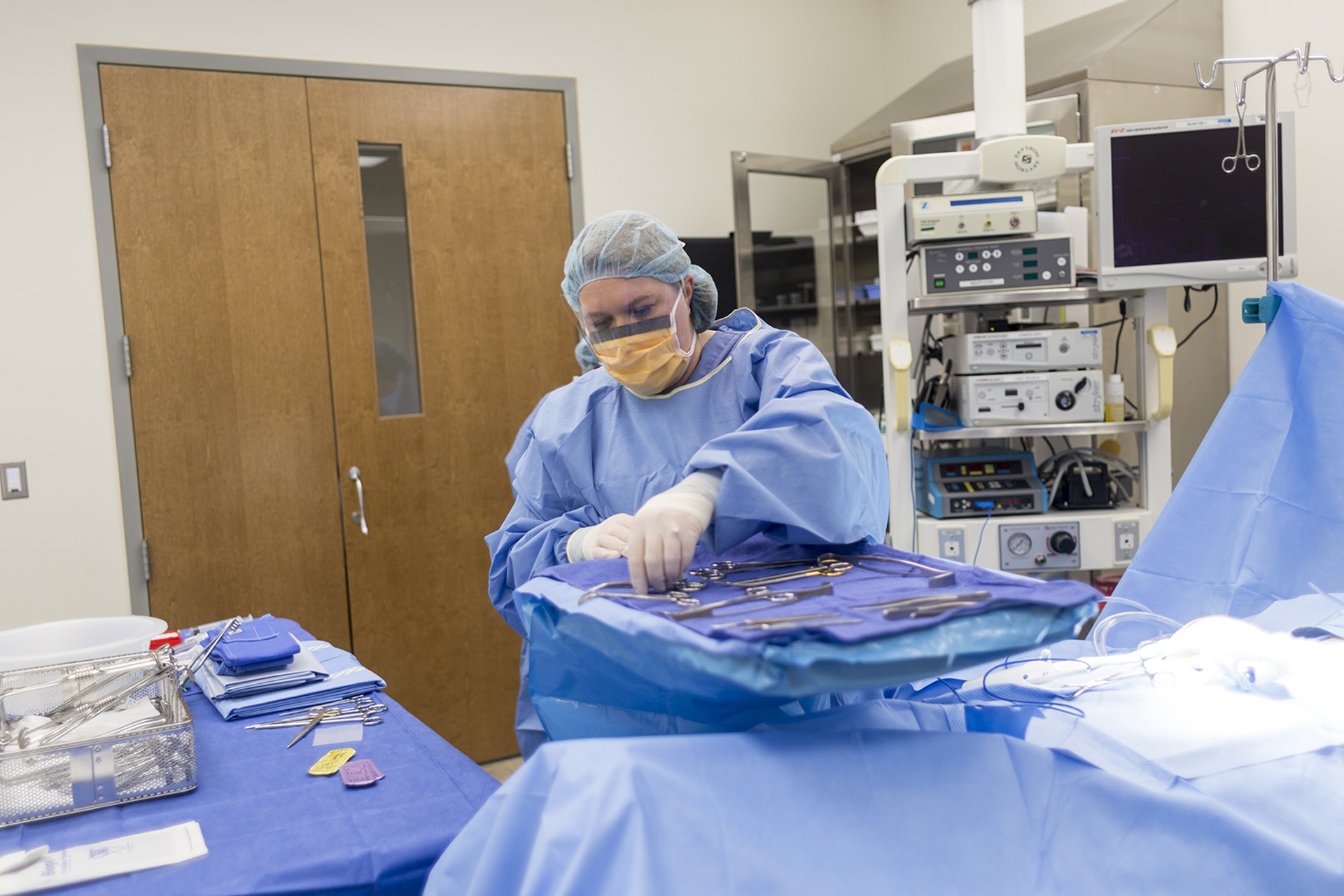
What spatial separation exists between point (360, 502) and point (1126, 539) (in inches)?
81.7

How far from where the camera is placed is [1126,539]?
236 centimetres

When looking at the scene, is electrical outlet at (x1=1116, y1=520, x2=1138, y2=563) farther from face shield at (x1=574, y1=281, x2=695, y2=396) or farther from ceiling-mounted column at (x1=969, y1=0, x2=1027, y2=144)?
face shield at (x1=574, y1=281, x2=695, y2=396)

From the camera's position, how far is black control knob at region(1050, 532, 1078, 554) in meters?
2.34

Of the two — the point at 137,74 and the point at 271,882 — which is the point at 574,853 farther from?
the point at 137,74

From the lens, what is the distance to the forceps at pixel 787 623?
2.41ft

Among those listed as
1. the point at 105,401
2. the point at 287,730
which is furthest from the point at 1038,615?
the point at 105,401

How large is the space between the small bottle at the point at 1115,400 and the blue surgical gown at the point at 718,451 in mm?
1273

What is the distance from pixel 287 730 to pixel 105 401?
1.71 meters

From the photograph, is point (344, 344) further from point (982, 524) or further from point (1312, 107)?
point (1312, 107)

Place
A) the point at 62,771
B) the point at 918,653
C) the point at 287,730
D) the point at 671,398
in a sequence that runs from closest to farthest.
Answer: the point at 918,653 < the point at 62,771 < the point at 287,730 < the point at 671,398

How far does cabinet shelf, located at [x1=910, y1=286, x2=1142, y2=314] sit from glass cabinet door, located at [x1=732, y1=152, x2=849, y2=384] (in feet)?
3.08

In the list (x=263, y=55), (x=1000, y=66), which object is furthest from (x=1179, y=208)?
(x=263, y=55)

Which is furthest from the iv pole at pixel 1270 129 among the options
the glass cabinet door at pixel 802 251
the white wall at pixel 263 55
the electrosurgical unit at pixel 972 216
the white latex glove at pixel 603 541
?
the white wall at pixel 263 55

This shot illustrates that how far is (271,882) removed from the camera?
90cm
